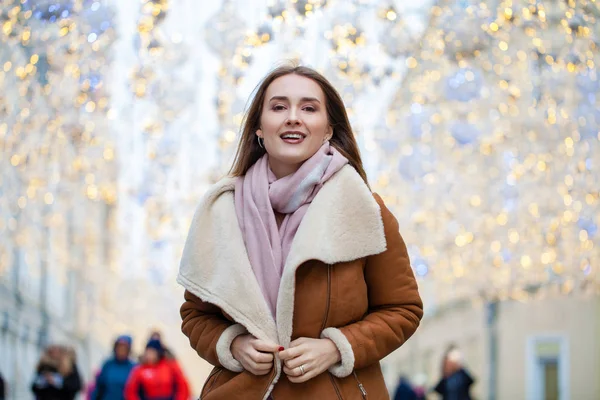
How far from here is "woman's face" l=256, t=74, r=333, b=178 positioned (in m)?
3.25

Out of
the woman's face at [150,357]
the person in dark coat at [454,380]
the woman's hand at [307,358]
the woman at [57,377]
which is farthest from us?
the woman at [57,377]

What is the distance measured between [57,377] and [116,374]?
2.01m

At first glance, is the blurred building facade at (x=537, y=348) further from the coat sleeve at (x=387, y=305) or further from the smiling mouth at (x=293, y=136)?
the smiling mouth at (x=293, y=136)

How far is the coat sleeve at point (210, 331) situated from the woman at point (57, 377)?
9555mm

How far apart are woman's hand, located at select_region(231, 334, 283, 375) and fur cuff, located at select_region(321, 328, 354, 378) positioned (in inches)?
5.6

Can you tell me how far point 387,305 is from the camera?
129 inches

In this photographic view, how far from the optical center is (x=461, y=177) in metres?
19.8

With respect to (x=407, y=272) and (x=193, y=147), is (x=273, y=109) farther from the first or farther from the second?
(x=193, y=147)

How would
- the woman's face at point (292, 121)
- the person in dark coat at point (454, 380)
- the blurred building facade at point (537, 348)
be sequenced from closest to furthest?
the woman's face at point (292, 121), the person in dark coat at point (454, 380), the blurred building facade at point (537, 348)

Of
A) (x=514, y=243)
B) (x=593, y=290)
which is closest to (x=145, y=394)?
(x=514, y=243)

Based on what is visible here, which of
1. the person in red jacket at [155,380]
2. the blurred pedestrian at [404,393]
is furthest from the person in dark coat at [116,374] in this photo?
the blurred pedestrian at [404,393]

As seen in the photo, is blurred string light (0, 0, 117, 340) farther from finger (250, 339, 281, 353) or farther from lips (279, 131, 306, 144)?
finger (250, 339, 281, 353)

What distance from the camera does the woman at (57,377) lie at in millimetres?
12562

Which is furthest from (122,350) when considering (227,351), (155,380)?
(227,351)
